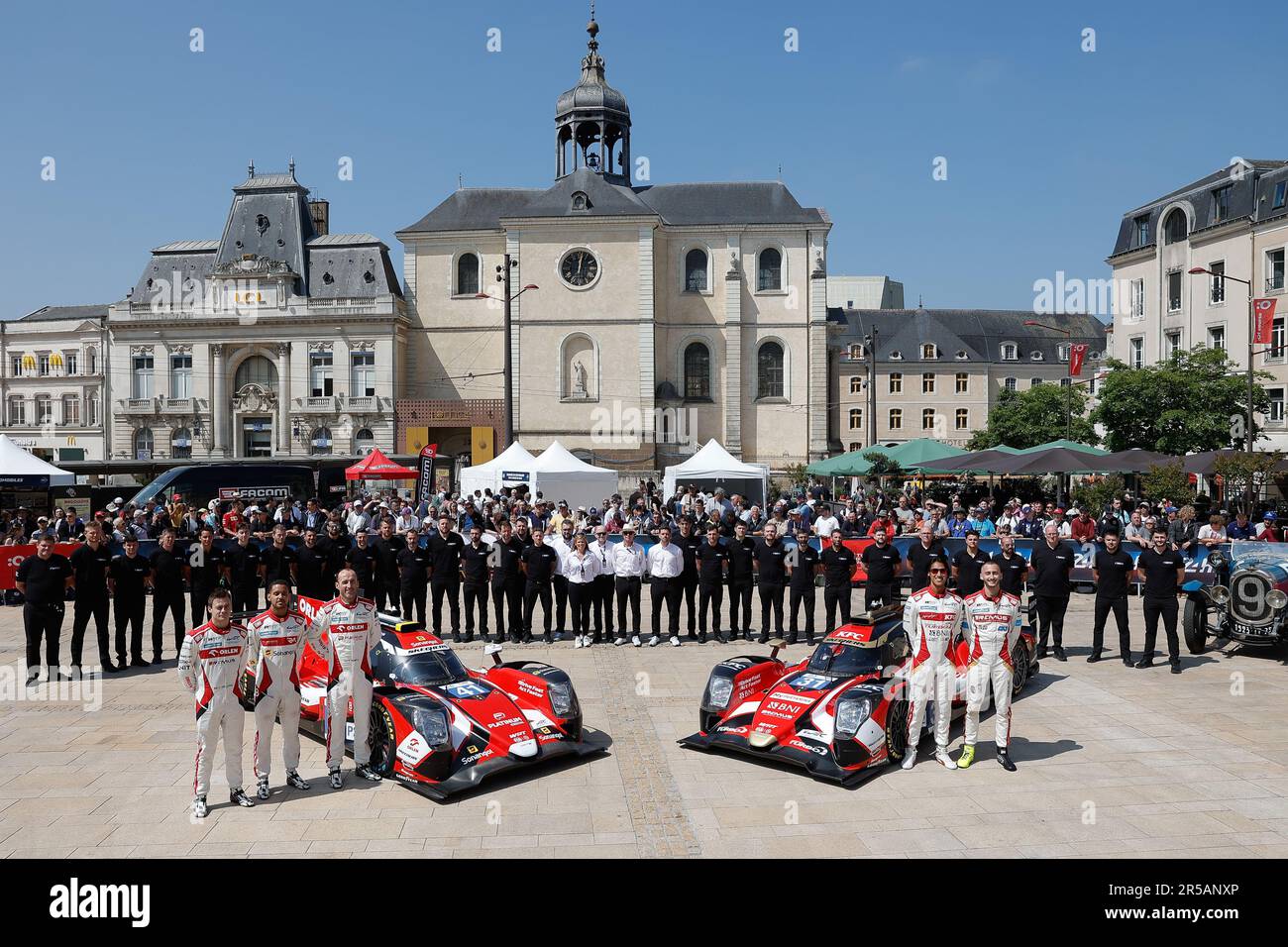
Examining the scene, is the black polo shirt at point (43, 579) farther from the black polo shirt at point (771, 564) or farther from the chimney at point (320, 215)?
the chimney at point (320, 215)

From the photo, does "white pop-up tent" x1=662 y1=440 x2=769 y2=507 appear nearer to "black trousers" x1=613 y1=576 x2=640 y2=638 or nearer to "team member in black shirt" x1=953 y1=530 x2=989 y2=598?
"black trousers" x1=613 y1=576 x2=640 y2=638

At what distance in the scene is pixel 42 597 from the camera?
1290cm

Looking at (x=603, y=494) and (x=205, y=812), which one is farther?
(x=603, y=494)

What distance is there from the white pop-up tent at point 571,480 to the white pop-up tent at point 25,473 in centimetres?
1325

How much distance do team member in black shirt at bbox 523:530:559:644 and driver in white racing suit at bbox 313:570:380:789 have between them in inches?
257

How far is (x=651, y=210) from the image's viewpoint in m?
54.1

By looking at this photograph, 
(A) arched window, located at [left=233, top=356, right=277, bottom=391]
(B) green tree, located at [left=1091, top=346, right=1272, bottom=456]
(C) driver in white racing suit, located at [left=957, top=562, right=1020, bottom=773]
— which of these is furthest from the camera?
(A) arched window, located at [left=233, top=356, right=277, bottom=391]

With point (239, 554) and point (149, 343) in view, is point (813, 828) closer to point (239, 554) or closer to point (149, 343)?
point (239, 554)

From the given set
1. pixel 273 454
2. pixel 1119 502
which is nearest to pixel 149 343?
pixel 273 454

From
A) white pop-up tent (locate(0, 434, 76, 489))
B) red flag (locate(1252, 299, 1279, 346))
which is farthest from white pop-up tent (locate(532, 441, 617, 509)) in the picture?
red flag (locate(1252, 299, 1279, 346))

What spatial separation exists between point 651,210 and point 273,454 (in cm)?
2573

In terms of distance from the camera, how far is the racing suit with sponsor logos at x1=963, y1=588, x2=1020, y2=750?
9.38 metres

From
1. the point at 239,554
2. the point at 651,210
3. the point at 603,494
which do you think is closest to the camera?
the point at 239,554

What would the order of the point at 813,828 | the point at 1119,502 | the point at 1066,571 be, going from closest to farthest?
1. the point at 813,828
2. the point at 1066,571
3. the point at 1119,502
